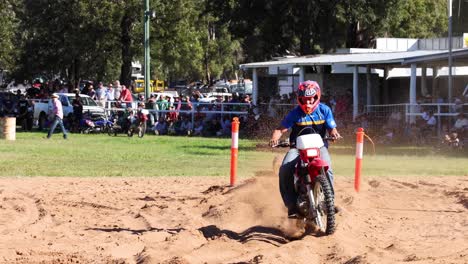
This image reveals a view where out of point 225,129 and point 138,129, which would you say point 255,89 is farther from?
point 138,129

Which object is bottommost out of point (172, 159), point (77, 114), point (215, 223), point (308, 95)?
point (215, 223)

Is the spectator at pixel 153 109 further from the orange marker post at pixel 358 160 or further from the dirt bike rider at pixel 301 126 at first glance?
the dirt bike rider at pixel 301 126

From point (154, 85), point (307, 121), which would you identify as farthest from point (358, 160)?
point (154, 85)

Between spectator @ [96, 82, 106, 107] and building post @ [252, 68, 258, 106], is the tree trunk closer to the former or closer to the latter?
spectator @ [96, 82, 106, 107]

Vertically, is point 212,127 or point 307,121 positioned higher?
point 307,121

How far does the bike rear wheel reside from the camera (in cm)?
953

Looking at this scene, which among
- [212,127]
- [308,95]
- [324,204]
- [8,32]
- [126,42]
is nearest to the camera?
[324,204]

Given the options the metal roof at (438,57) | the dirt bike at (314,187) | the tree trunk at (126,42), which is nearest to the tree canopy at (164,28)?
the tree trunk at (126,42)

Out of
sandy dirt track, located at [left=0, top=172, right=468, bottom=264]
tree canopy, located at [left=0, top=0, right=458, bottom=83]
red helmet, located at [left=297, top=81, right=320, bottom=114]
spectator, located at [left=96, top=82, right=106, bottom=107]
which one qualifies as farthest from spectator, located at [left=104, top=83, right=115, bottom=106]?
red helmet, located at [left=297, top=81, right=320, bottom=114]

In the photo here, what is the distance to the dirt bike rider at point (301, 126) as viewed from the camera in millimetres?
10078

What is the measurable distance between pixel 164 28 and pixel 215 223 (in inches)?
1569

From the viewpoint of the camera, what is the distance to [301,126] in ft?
33.7

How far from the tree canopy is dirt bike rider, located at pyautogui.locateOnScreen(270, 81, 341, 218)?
33.4 m

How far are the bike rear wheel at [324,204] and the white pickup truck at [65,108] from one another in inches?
1098
